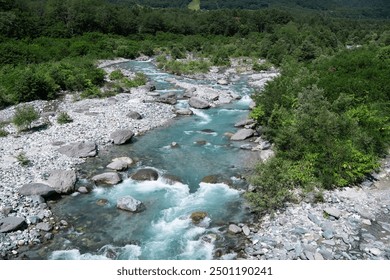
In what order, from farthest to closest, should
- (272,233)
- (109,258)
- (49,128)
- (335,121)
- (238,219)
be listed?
(49,128), (335,121), (238,219), (272,233), (109,258)

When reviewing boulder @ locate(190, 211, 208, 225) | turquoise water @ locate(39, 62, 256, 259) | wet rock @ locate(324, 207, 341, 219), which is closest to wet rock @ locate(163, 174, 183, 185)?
turquoise water @ locate(39, 62, 256, 259)

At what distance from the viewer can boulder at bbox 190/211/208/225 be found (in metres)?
17.4

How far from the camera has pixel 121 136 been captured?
87.8 feet

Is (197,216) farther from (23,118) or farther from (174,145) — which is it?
(23,118)

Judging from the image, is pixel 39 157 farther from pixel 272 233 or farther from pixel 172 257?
pixel 272 233

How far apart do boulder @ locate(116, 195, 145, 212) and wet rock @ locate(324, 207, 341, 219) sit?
29.9ft

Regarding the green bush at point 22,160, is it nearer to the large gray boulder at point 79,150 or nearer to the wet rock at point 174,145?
the large gray boulder at point 79,150

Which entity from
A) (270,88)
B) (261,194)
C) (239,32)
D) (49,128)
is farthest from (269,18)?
(261,194)

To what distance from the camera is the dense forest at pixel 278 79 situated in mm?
19844

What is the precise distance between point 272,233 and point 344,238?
2.99 m

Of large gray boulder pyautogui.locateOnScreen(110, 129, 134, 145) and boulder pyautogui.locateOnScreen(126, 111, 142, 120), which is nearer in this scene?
large gray boulder pyautogui.locateOnScreen(110, 129, 134, 145)

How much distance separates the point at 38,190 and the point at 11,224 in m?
3.03

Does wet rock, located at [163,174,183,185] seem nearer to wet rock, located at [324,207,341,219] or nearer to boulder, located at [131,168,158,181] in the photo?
boulder, located at [131,168,158,181]

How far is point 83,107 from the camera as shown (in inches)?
1345
